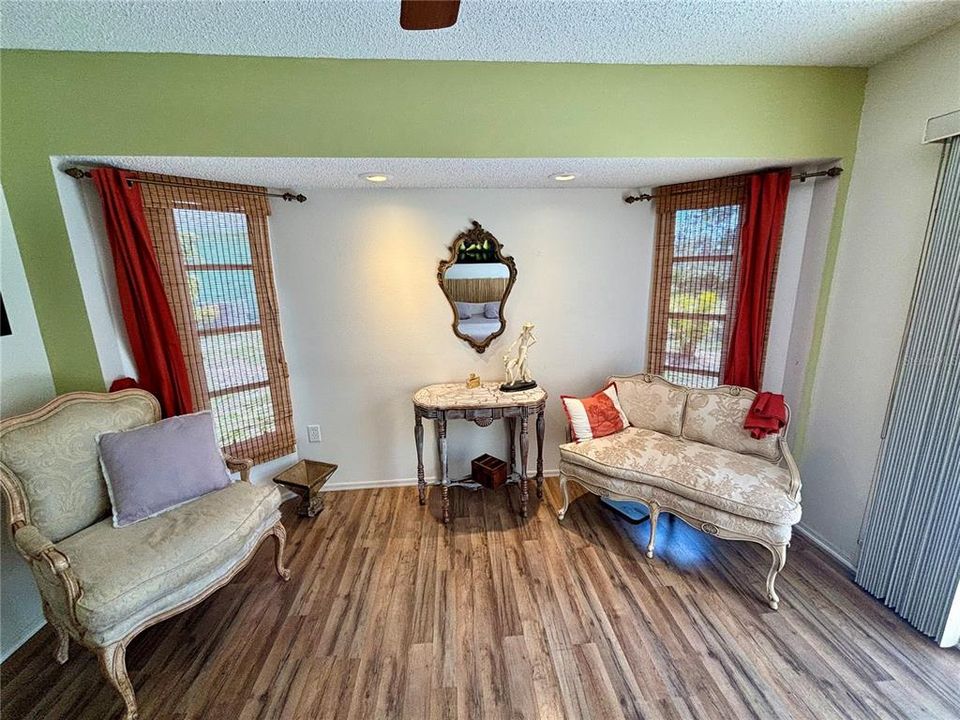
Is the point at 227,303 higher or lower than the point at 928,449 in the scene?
higher

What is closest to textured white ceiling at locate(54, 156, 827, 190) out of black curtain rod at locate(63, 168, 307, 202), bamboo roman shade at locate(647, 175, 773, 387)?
black curtain rod at locate(63, 168, 307, 202)

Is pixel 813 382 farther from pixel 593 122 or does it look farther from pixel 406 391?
pixel 406 391

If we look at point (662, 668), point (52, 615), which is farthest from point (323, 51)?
point (662, 668)

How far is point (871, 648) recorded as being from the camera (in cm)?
164

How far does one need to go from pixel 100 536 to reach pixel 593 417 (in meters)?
2.51

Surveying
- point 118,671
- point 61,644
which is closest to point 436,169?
point 118,671

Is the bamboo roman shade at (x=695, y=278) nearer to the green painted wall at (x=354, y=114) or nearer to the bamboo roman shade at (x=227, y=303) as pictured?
the green painted wall at (x=354, y=114)

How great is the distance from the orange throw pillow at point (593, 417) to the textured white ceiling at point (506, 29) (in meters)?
1.85

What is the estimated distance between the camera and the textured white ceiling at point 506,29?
1451 mm

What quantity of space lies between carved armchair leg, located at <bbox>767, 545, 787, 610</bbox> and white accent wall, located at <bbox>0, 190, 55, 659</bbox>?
3.49m

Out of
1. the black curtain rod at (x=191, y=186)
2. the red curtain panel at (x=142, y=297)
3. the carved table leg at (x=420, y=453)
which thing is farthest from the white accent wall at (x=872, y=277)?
the red curtain panel at (x=142, y=297)

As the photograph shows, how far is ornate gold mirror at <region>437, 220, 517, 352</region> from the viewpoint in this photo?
8.75 ft

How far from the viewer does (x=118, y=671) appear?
1382 millimetres

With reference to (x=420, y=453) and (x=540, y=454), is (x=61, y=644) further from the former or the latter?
(x=540, y=454)
